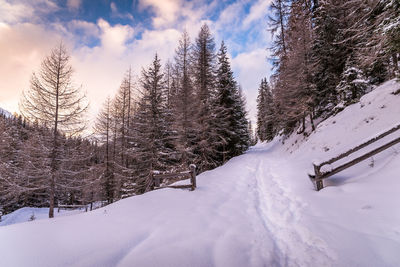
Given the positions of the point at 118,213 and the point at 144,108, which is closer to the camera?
the point at 118,213

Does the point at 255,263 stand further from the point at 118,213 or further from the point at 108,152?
the point at 108,152

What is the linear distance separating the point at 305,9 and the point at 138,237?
25.5 meters

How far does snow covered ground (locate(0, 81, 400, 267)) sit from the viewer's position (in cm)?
262

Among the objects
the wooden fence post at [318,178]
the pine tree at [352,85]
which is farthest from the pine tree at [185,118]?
the pine tree at [352,85]

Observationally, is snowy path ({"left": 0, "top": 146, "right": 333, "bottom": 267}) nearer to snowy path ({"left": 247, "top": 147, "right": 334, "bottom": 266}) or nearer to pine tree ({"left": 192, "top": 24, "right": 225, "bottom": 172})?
snowy path ({"left": 247, "top": 147, "right": 334, "bottom": 266})

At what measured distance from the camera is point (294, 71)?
49.1ft

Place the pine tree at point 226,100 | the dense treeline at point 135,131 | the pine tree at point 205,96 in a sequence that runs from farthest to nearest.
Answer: the pine tree at point 226,100 → the pine tree at point 205,96 → the dense treeline at point 135,131

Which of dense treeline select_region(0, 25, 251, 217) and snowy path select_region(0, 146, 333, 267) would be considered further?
dense treeline select_region(0, 25, 251, 217)

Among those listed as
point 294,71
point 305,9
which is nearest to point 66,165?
point 294,71

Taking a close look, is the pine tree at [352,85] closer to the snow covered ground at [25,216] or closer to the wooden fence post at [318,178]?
the wooden fence post at [318,178]

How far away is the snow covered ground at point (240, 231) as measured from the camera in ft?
8.59

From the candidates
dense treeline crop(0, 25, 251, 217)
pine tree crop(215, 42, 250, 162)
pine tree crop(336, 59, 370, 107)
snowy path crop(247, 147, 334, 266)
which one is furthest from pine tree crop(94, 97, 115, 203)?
pine tree crop(336, 59, 370, 107)

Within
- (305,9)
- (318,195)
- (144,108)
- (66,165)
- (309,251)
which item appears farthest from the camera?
(305,9)

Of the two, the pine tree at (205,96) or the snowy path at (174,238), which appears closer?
the snowy path at (174,238)
